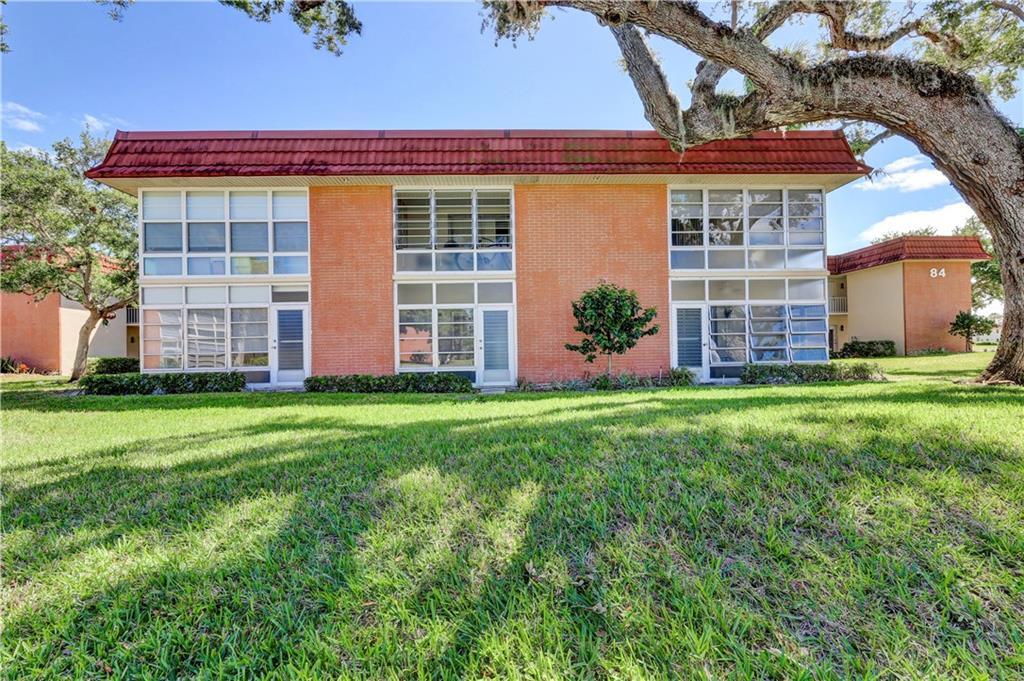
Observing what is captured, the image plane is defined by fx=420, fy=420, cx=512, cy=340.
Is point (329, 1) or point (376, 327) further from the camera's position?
point (376, 327)

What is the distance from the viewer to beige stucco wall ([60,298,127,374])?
68.4 ft

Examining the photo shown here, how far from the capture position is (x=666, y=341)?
496 inches

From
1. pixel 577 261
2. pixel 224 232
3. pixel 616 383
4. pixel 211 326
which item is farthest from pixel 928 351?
pixel 211 326

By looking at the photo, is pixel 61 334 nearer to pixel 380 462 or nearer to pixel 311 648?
pixel 380 462

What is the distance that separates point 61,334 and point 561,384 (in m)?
25.4

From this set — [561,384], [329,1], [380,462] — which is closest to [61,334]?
[329,1]

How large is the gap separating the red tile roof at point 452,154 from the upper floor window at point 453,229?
1.09 meters

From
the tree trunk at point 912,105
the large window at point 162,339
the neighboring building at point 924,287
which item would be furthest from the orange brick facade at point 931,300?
the large window at point 162,339

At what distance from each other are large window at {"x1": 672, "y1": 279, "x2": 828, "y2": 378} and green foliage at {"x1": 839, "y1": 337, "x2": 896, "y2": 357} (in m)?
10.2

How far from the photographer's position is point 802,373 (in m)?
11.4

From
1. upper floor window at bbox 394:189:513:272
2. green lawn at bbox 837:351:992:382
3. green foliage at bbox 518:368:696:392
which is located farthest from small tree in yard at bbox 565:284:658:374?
green lawn at bbox 837:351:992:382

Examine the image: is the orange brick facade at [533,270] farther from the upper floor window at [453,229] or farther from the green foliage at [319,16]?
the green foliage at [319,16]

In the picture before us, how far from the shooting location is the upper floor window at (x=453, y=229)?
41.4ft

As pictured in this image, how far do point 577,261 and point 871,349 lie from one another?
17.0 metres
